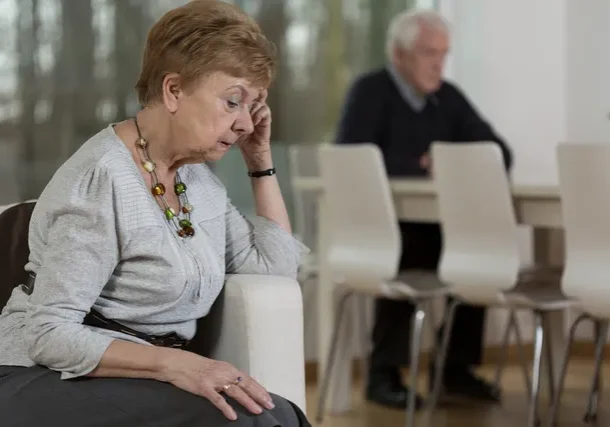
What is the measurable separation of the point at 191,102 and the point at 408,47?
2545 mm

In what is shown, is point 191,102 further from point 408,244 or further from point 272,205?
Result: point 408,244

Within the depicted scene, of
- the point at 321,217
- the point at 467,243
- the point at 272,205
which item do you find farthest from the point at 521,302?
the point at 272,205

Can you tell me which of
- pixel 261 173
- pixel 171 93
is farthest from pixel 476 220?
pixel 171 93

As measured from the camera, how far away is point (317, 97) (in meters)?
4.80

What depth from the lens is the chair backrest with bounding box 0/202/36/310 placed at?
1986 mm

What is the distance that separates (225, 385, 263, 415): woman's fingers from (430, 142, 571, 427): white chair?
1.80m

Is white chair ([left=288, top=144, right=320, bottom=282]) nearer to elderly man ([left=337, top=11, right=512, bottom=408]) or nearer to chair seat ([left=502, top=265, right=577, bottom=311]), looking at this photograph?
elderly man ([left=337, top=11, right=512, bottom=408])

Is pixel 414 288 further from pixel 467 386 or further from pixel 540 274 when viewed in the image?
pixel 467 386

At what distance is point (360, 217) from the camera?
149 inches

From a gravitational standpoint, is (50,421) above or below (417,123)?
below

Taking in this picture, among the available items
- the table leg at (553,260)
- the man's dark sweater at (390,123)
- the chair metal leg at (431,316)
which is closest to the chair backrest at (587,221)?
the table leg at (553,260)

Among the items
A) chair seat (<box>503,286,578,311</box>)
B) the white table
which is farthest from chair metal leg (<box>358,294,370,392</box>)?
chair seat (<box>503,286,578,311</box>)

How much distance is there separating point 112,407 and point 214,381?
0.15 m

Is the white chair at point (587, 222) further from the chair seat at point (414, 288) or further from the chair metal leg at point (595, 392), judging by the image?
the chair seat at point (414, 288)
